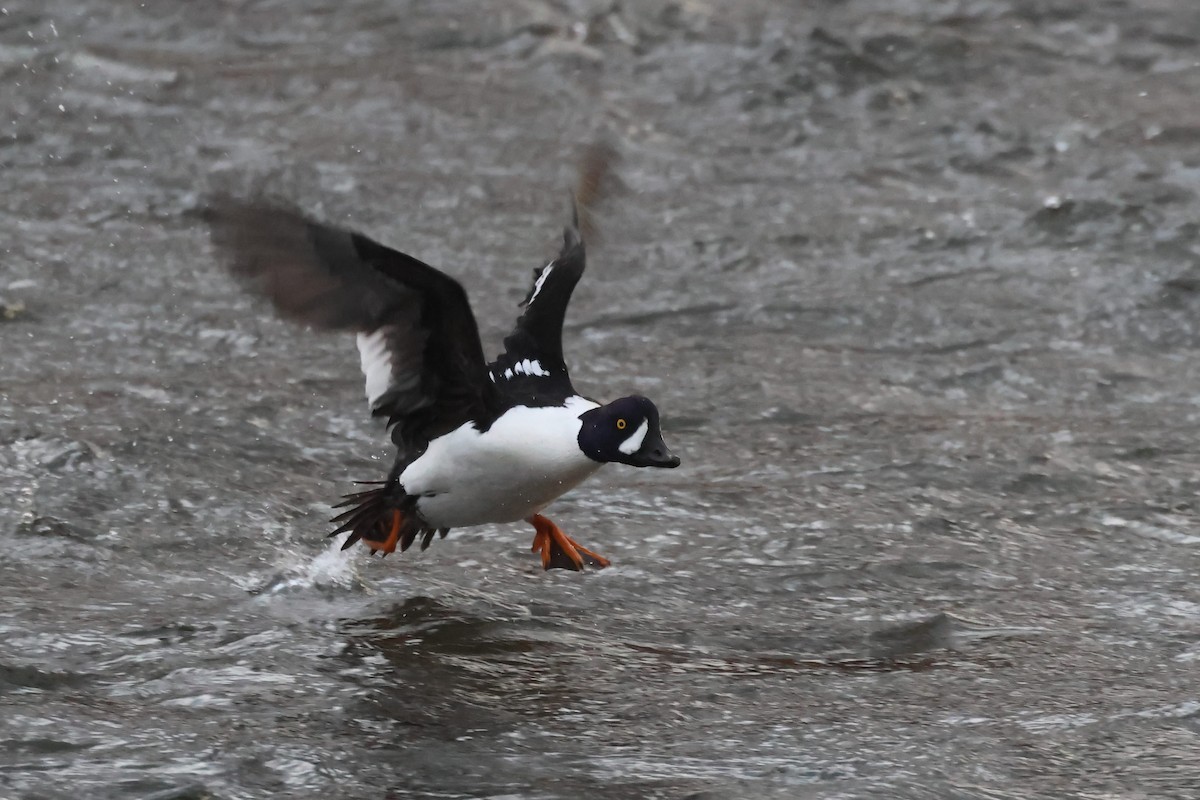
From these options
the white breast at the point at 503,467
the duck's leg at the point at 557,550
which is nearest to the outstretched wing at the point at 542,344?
the white breast at the point at 503,467

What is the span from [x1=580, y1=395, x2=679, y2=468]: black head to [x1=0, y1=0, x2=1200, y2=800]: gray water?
0.53 meters

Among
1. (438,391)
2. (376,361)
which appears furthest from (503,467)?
(376,361)

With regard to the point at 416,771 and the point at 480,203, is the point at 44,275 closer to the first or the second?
the point at 480,203

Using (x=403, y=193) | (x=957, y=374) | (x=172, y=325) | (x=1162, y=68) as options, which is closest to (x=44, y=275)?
(x=172, y=325)

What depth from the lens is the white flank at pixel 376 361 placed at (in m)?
5.08

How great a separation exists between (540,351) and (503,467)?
581 mm

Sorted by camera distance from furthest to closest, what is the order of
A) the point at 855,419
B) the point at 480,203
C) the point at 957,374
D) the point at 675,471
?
1. the point at 480,203
2. the point at 957,374
3. the point at 855,419
4. the point at 675,471

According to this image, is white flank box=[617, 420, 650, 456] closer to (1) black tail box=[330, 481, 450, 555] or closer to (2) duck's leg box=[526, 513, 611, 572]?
(2) duck's leg box=[526, 513, 611, 572]

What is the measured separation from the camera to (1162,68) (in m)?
11.5

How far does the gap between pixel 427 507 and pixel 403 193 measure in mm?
4871

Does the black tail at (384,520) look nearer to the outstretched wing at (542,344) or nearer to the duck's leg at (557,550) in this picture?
the duck's leg at (557,550)

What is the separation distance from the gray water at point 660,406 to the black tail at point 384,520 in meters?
0.16

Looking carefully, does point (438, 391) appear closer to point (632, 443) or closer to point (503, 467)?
point (503, 467)

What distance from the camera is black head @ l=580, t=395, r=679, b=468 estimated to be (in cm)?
493
